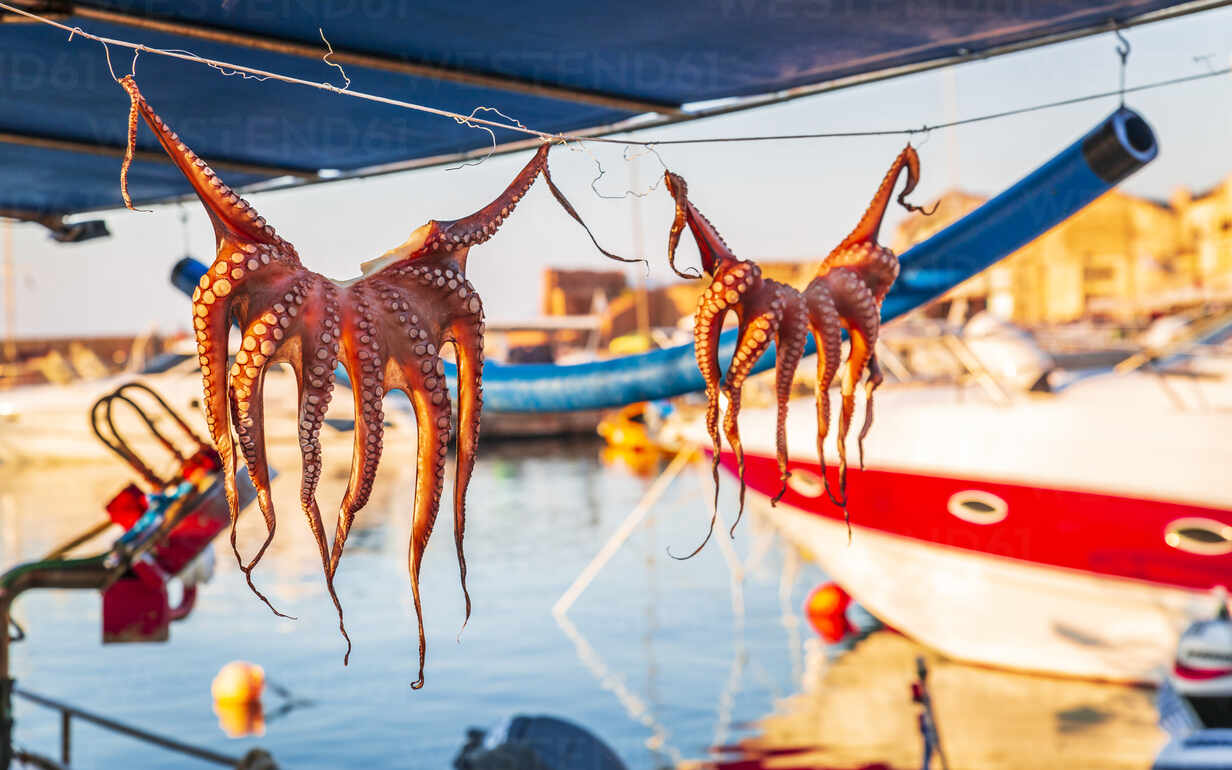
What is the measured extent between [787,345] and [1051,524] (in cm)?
814

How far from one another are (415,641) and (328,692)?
6.71ft

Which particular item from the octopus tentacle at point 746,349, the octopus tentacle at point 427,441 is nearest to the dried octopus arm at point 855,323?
the octopus tentacle at point 746,349

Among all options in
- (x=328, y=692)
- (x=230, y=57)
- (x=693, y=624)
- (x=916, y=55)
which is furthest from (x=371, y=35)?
(x=693, y=624)

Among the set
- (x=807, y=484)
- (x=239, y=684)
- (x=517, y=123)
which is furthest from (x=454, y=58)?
(x=239, y=684)

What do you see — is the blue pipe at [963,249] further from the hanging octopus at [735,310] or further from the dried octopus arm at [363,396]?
the dried octopus arm at [363,396]

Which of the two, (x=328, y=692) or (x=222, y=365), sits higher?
(x=222, y=365)

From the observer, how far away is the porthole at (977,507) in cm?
1095

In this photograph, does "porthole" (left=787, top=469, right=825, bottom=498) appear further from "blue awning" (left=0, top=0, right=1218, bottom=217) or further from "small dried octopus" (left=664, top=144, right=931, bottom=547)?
"small dried octopus" (left=664, top=144, right=931, bottom=547)

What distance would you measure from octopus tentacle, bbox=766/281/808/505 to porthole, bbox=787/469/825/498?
9.24m

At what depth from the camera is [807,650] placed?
45.5 feet

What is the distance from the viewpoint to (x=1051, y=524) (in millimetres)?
10656

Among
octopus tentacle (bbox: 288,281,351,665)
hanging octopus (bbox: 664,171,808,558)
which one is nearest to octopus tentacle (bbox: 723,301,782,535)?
hanging octopus (bbox: 664,171,808,558)

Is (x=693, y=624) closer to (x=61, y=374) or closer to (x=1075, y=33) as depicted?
(x=1075, y=33)

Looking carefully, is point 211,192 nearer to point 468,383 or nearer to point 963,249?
point 468,383
